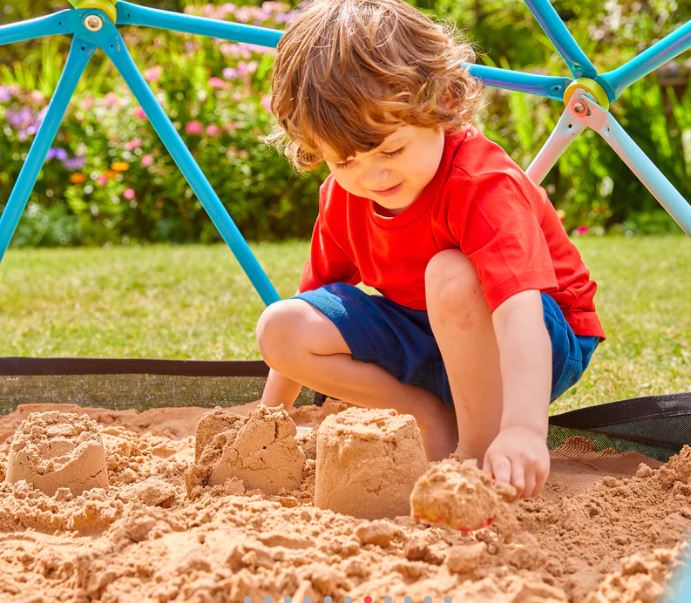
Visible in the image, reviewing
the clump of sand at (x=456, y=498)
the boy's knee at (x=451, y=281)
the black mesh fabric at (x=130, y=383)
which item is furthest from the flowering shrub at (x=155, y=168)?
the clump of sand at (x=456, y=498)

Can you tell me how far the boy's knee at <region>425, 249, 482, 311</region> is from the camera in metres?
1.60

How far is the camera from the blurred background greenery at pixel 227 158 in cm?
579

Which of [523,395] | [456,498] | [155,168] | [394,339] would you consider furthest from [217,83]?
[456,498]

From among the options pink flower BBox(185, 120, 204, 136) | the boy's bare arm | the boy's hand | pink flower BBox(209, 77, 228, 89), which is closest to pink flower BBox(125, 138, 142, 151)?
pink flower BBox(185, 120, 204, 136)

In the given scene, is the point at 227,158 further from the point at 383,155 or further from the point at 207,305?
the point at 383,155

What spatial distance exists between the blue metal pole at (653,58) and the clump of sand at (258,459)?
998 mm

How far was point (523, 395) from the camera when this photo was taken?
1.45 meters

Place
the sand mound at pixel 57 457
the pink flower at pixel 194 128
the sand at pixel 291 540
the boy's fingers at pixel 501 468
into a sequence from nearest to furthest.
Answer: the sand at pixel 291 540, the boy's fingers at pixel 501 468, the sand mound at pixel 57 457, the pink flower at pixel 194 128

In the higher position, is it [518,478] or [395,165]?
[395,165]

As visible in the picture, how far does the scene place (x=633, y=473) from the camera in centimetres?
183

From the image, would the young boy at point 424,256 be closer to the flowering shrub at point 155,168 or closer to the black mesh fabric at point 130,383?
the black mesh fabric at point 130,383

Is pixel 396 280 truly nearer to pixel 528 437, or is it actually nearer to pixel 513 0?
pixel 528 437

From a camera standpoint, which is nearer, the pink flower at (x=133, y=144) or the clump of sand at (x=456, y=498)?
the clump of sand at (x=456, y=498)

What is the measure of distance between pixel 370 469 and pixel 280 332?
A: 1.79ft
